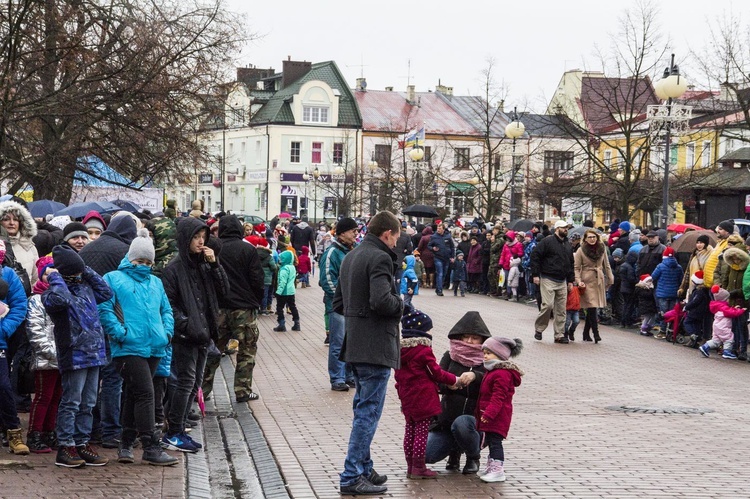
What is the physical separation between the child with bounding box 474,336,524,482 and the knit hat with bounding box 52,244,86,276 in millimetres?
3029

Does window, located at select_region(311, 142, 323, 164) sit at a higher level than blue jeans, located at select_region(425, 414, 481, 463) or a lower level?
higher

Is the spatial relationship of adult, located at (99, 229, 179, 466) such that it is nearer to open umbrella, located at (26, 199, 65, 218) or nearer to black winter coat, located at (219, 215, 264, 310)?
black winter coat, located at (219, 215, 264, 310)

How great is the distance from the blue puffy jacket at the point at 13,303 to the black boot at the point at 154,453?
4.31 ft

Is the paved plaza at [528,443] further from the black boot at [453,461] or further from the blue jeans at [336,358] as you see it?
the blue jeans at [336,358]

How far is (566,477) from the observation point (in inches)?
325

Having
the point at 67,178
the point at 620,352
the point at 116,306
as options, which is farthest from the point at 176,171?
the point at 116,306

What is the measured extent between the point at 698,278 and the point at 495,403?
11.1 metres

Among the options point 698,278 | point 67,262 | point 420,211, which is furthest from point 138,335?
point 420,211

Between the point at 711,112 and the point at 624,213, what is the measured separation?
4445mm

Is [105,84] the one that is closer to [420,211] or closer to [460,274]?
[460,274]

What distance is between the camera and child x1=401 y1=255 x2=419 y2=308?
65.2 ft

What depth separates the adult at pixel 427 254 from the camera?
32031 millimetres

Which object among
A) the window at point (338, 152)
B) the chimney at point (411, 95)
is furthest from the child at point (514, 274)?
the chimney at point (411, 95)

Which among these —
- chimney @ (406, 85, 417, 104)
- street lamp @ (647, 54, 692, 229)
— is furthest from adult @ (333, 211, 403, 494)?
chimney @ (406, 85, 417, 104)
